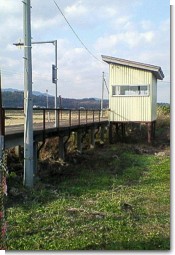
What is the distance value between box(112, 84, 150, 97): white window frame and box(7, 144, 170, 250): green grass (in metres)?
9.41

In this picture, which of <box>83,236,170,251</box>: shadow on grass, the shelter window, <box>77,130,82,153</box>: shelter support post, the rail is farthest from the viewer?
the shelter window

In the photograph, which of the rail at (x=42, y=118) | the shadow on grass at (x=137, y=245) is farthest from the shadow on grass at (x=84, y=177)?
the shadow on grass at (x=137, y=245)

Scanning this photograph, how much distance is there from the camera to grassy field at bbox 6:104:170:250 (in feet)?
21.3

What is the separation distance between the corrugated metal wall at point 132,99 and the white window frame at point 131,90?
163mm

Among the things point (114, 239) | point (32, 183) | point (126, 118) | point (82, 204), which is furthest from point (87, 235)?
point (126, 118)

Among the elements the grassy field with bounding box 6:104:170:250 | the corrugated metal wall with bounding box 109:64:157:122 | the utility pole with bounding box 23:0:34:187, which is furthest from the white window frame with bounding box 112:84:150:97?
the utility pole with bounding box 23:0:34:187

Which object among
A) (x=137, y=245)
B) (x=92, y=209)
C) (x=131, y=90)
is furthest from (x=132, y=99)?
(x=137, y=245)

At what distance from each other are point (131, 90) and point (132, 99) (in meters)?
0.48

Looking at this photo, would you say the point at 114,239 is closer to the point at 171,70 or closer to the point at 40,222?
the point at 40,222

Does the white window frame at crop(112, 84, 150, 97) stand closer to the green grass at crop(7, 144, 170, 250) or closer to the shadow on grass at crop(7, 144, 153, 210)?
the shadow on grass at crop(7, 144, 153, 210)

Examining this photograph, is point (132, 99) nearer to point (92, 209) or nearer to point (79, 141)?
point (79, 141)

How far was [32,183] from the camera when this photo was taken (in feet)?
34.0

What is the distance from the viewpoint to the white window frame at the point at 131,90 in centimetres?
2234

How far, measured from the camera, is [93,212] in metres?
7.98
